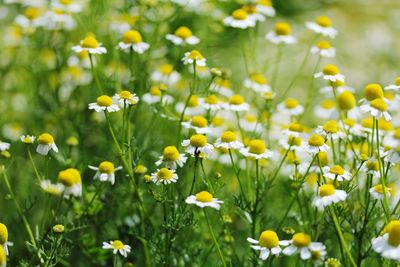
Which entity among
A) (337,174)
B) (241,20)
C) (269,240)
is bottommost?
(269,240)

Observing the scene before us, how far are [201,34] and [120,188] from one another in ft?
4.99

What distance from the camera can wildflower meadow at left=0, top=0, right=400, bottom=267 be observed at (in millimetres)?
2389

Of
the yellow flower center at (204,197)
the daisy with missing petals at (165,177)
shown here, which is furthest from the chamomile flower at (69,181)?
the yellow flower center at (204,197)

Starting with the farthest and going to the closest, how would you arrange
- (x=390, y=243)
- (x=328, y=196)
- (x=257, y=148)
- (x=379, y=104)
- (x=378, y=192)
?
(x=257, y=148), (x=379, y=104), (x=378, y=192), (x=328, y=196), (x=390, y=243)

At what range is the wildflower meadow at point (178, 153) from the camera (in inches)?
94.0

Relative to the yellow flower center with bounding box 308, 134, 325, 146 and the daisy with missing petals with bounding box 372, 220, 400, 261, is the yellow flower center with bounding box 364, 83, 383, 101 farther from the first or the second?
the daisy with missing petals with bounding box 372, 220, 400, 261

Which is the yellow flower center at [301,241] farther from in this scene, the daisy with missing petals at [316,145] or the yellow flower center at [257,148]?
the yellow flower center at [257,148]

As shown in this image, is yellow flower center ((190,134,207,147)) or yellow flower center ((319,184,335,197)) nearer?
yellow flower center ((319,184,335,197))

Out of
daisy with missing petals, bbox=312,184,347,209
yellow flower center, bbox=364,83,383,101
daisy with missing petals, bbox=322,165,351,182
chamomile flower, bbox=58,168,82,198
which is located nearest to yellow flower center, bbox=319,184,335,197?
daisy with missing petals, bbox=312,184,347,209

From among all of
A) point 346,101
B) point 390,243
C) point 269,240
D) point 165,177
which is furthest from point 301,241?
point 346,101

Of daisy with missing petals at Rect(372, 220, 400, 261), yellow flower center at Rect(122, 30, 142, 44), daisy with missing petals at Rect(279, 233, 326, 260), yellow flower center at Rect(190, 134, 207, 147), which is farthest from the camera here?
yellow flower center at Rect(122, 30, 142, 44)

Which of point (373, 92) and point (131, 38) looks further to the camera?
point (131, 38)

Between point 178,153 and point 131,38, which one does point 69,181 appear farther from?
point 131,38

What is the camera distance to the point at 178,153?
2486mm
